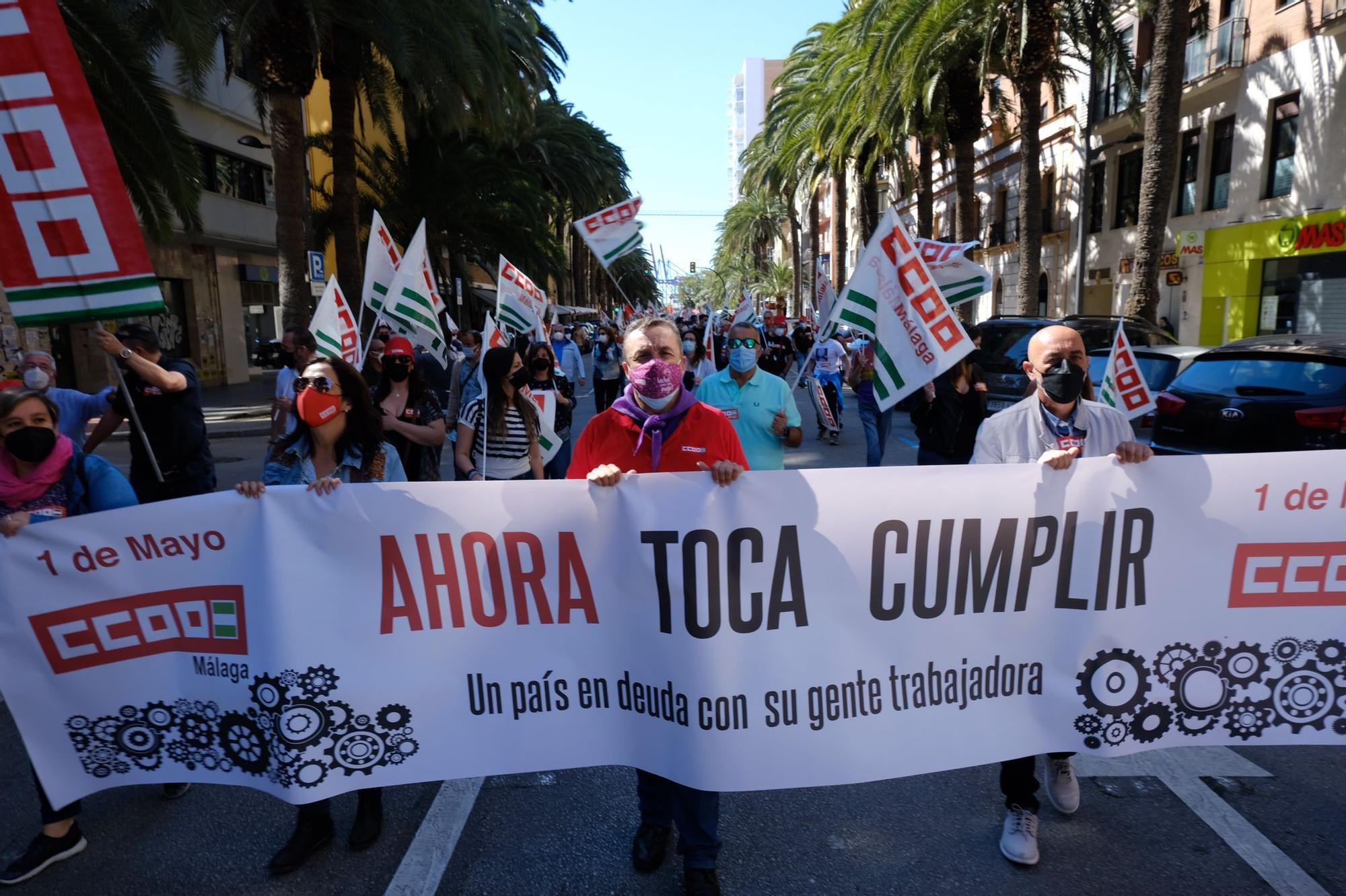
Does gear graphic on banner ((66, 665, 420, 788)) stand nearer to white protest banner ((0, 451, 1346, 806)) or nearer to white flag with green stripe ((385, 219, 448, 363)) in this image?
white protest banner ((0, 451, 1346, 806))

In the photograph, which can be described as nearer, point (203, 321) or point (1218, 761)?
point (1218, 761)

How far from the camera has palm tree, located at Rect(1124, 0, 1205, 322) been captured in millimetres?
15141

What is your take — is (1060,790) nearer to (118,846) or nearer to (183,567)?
(183,567)

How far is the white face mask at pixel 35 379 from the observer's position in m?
5.64

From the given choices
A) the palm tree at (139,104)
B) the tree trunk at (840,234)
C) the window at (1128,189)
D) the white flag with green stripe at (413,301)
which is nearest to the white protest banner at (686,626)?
the white flag with green stripe at (413,301)

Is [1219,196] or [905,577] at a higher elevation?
[1219,196]

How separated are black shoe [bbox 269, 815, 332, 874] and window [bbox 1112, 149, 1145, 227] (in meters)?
28.7

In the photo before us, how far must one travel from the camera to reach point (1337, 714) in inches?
118

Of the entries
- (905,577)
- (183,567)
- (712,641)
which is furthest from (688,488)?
(183,567)

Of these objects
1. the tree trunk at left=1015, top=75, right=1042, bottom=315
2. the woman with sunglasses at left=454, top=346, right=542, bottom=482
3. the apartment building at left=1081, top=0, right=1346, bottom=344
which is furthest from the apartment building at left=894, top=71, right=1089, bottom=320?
the woman with sunglasses at left=454, top=346, right=542, bottom=482

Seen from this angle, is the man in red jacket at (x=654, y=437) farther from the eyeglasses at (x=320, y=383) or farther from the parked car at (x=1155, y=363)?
the parked car at (x=1155, y=363)

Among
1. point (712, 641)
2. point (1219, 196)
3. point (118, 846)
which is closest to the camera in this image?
point (712, 641)

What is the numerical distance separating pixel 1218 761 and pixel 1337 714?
2.79ft

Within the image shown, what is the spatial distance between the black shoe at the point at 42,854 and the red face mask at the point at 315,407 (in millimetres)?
1627
